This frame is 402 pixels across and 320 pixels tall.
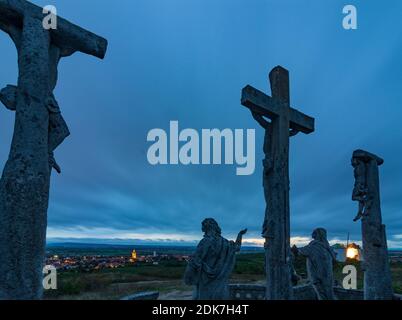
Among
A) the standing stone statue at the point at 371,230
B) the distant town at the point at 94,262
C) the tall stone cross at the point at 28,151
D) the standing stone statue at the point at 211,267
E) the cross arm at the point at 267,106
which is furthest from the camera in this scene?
the distant town at the point at 94,262

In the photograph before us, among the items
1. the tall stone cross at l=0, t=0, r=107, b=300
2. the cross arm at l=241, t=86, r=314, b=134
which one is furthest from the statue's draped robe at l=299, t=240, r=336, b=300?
the tall stone cross at l=0, t=0, r=107, b=300

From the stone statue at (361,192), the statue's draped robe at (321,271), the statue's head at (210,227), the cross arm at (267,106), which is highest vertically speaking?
the cross arm at (267,106)

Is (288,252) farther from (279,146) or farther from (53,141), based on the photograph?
(53,141)

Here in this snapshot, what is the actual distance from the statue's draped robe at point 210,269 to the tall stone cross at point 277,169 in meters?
0.89

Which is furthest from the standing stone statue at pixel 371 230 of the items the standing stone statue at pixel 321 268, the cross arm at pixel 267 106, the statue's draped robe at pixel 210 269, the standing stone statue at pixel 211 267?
the statue's draped robe at pixel 210 269

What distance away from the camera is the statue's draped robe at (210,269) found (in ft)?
17.4

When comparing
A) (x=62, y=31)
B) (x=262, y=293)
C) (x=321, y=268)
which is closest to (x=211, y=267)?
(x=321, y=268)

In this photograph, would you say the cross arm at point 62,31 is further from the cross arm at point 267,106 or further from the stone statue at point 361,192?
the stone statue at point 361,192

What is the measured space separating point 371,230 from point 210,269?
386cm

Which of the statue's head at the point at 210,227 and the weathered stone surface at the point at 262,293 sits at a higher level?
the statue's head at the point at 210,227

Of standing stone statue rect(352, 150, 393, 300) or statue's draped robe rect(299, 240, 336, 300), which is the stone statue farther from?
statue's draped robe rect(299, 240, 336, 300)

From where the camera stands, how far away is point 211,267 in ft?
17.7

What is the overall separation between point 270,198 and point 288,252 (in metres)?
1.03
